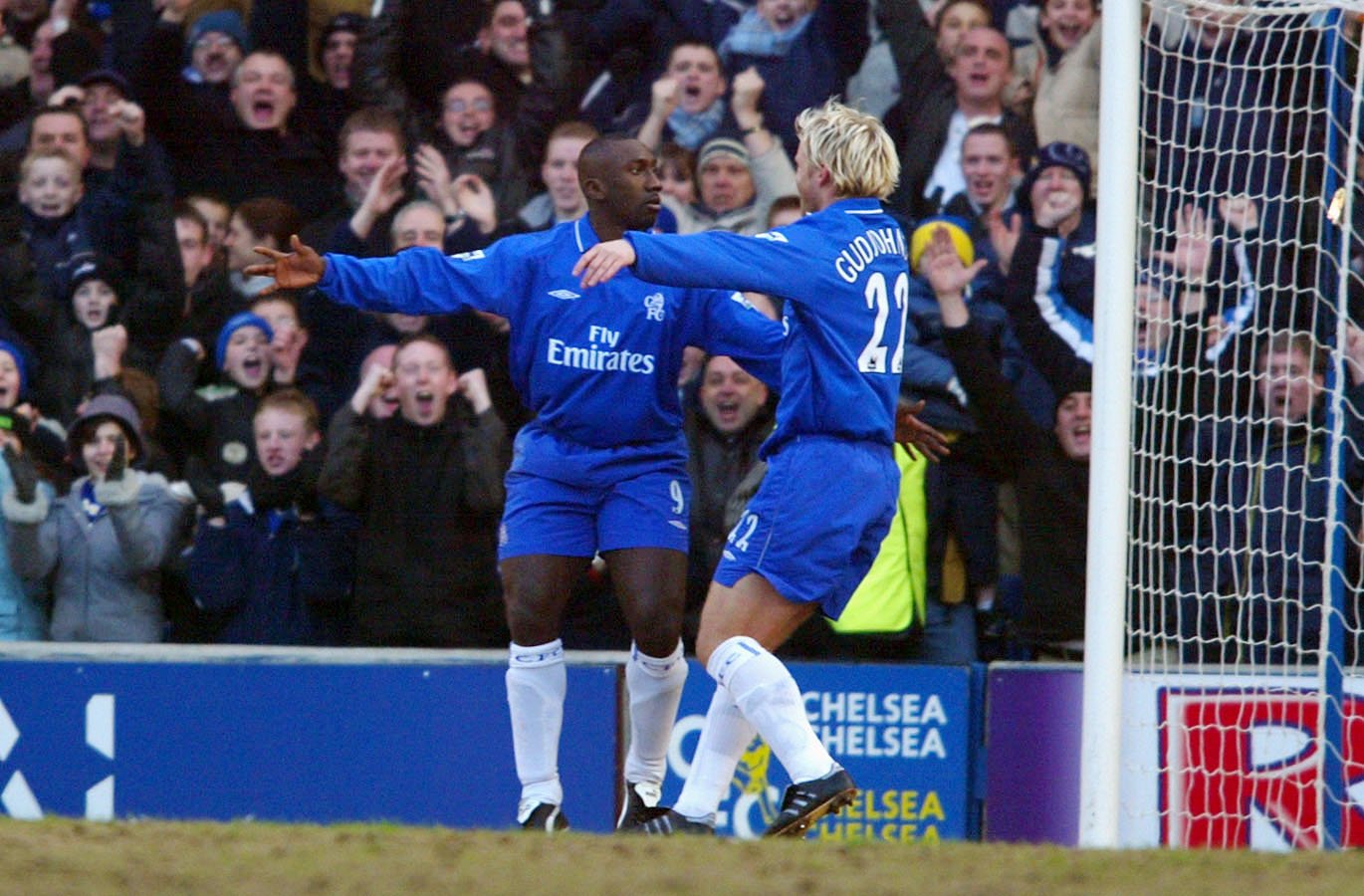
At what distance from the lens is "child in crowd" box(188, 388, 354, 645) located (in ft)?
25.4

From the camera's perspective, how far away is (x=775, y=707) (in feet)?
16.9

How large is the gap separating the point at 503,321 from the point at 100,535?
6.10ft

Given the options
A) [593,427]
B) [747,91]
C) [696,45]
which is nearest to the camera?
[593,427]

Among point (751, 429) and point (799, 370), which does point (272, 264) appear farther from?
point (751, 429)

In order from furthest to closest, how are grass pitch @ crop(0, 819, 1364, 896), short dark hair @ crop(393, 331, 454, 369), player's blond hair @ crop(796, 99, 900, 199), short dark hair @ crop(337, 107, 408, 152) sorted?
short dark hair @ crop(337, 107, 408, 152) → short dark hair @ crop(393, 331, 454, 369) → player's blond hair @ crop(796, 99, 900, 199) → grass pitch @ crop(0, 819, 1364, 896)

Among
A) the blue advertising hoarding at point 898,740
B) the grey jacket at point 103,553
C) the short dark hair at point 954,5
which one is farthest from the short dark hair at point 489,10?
the blue advertising hoarding at point 898,740

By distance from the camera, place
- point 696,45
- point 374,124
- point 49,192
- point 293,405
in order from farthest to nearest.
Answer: point 49,192, point 374,124, point 696,45, point 293,405

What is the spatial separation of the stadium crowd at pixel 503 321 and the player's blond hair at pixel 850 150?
1.83 meters

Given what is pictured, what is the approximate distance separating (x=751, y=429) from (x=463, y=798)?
183 centimetres

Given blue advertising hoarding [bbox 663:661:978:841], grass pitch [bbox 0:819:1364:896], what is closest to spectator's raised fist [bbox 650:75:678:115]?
blue advertising hoarding [bbox 663:661:978:841]

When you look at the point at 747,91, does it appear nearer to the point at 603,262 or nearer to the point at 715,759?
the point at 603,262

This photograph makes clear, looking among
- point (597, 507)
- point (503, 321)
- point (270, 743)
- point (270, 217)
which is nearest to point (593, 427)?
point (597, 507)

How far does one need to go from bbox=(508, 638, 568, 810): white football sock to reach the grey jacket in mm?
2467

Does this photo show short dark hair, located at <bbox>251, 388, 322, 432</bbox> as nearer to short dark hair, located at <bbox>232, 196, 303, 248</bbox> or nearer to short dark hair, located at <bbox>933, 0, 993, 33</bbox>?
short dark hair, located at <bbox>232, 196, 303, 248</bbox>
